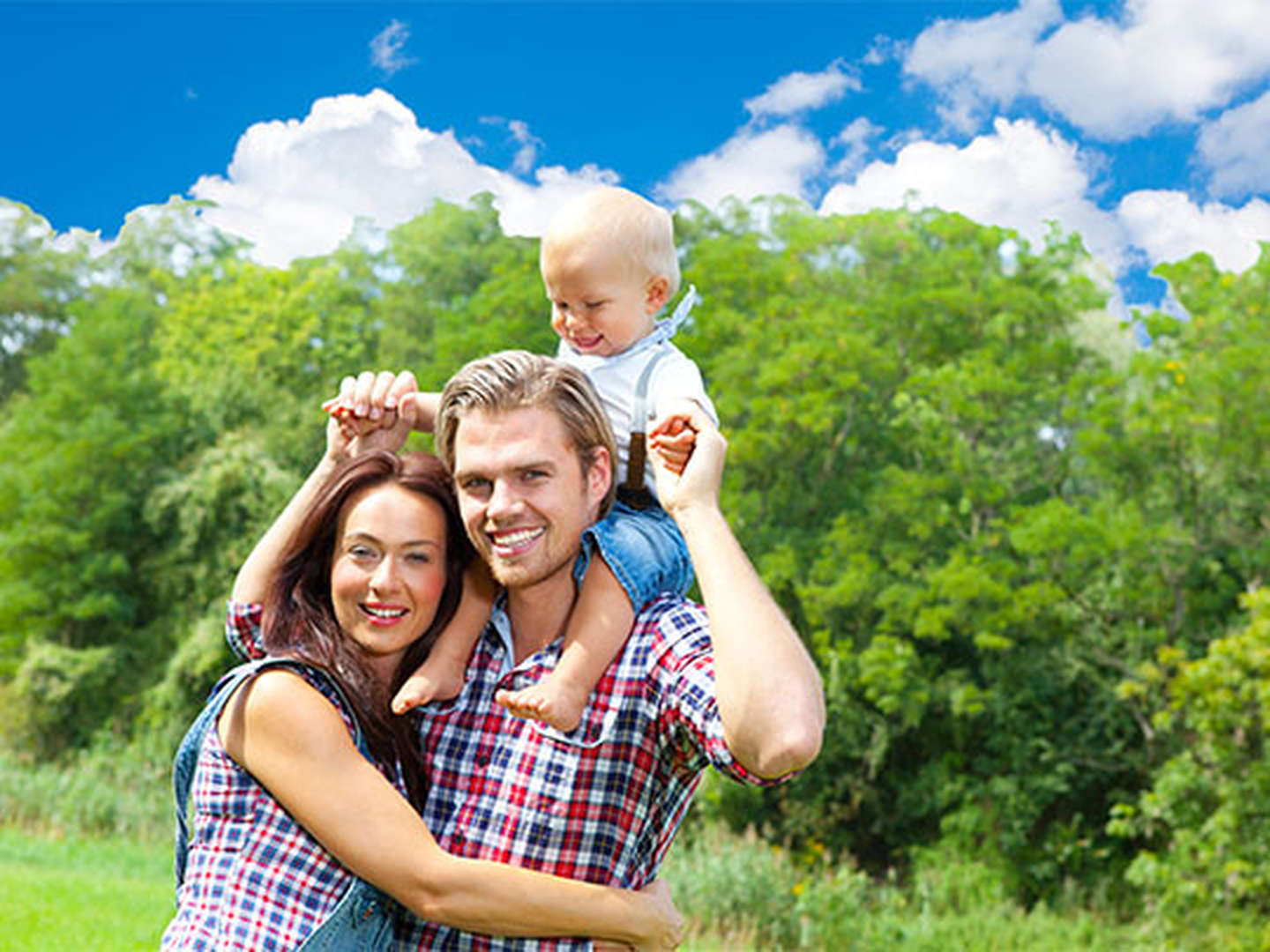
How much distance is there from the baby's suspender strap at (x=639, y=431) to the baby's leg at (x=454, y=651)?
39 centimetres

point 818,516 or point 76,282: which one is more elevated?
point 76,282

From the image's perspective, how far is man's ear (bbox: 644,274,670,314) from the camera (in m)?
3.24

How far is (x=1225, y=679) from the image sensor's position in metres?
13.6

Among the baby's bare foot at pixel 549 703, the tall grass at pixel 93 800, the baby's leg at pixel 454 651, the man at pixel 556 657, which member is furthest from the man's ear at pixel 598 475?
the tall grass at pixel 93 800

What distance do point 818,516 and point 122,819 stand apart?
10128mm

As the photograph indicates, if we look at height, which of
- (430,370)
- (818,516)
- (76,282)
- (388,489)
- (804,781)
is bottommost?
(804,781)

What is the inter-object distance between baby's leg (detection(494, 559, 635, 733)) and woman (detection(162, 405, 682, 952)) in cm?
26

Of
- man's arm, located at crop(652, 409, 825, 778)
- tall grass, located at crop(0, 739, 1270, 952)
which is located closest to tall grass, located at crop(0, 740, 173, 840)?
tall grass, located at crop(0, 739, 1270, 952)

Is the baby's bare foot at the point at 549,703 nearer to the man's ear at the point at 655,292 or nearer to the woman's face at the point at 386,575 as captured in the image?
the woman's face at the point at 386,575

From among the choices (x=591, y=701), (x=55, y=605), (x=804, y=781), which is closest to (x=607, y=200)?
(x=591, y=701)

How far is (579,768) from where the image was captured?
2.56m

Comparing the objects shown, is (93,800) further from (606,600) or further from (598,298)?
(606,600)

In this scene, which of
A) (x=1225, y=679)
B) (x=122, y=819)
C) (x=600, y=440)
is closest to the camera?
(x=600, y=440)

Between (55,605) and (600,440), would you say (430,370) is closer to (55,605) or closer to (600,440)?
(55,605)
